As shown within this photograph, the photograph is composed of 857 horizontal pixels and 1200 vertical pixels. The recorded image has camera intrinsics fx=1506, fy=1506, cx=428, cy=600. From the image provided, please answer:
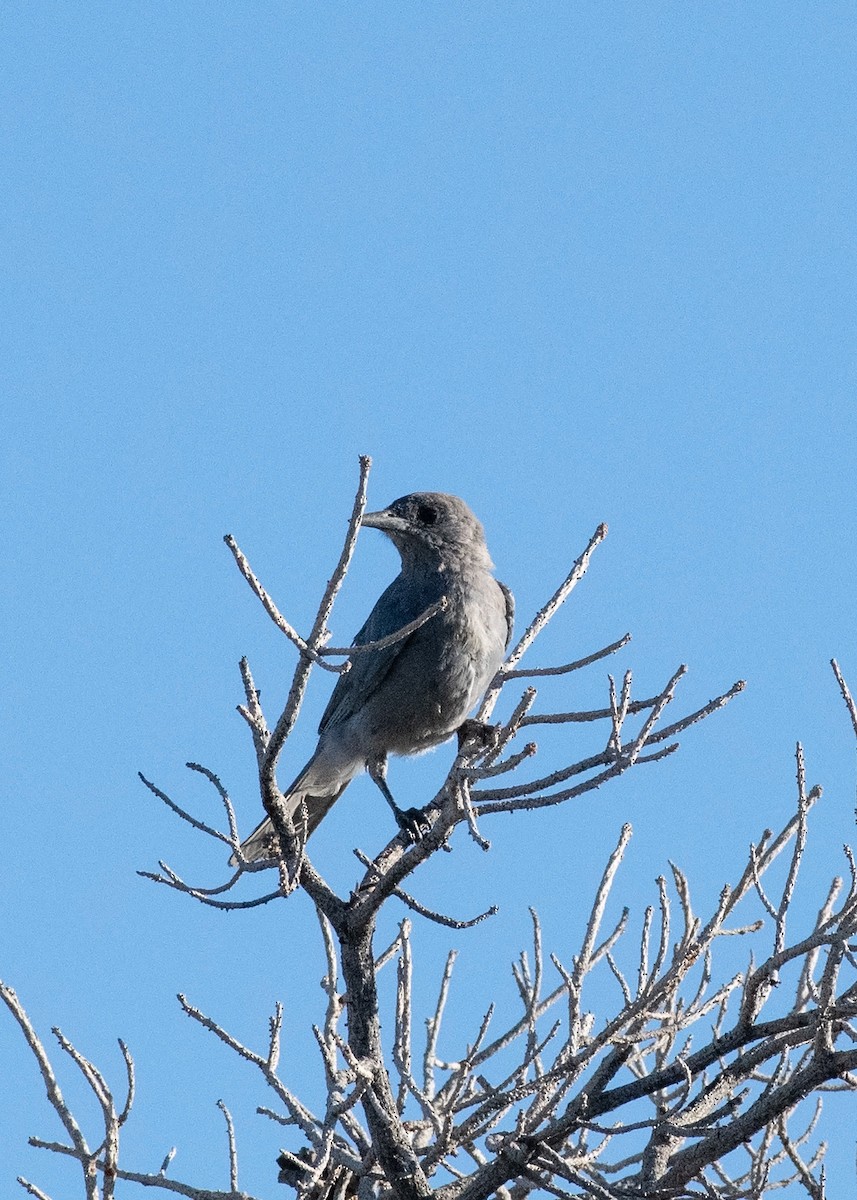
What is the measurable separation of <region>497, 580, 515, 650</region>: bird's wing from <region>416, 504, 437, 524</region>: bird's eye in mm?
505

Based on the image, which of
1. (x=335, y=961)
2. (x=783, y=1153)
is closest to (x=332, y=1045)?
(x=335, y=961)

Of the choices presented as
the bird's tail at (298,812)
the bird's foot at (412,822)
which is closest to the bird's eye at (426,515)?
the bird's tail at (298,812)

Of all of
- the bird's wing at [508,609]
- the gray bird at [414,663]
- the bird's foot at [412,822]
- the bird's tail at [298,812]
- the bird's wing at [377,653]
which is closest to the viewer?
the bird's foot at [412,822]

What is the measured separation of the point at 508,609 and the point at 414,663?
30.6 inches

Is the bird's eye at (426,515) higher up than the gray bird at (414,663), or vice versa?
the bird's eye at (426,515)

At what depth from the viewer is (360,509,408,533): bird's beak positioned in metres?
7.82

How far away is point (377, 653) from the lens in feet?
24.4

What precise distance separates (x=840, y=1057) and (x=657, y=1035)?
584 millimetres

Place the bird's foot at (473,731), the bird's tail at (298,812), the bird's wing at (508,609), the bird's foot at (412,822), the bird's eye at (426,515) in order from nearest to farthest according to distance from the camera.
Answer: the bird's foot at (473,731)
the bird's foot at (412,822)
the bird's tail at (298,812)
the bird's wing at (508,609)
the bird's eye at (426,515)

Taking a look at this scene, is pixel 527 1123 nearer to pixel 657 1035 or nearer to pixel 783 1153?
pixel 657 1035

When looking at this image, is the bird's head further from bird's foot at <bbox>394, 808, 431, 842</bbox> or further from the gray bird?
bird's foot at <bbox>394, 808, 431, 842</bbox>

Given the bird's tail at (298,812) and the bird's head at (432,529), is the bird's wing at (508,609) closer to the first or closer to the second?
the bird's head at (432,529)

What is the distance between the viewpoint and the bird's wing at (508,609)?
304 inches

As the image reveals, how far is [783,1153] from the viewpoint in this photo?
5469mm
